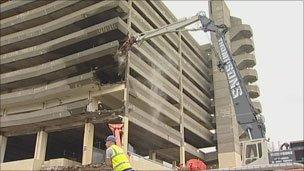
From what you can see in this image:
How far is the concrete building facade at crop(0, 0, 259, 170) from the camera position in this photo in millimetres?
44625

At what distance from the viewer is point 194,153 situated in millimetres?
61625

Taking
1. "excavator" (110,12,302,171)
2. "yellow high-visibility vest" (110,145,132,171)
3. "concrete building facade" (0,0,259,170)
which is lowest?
"yellow high-visibility vest" (110,145,132,171)

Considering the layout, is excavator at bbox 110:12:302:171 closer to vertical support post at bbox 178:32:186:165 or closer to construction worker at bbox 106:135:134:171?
construction worker at bbox 106:135:134:171

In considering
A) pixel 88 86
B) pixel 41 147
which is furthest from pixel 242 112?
pixel 41 147

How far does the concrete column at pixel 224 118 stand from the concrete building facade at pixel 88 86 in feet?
1.07

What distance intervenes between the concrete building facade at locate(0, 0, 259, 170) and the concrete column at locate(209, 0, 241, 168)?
0.33 meters

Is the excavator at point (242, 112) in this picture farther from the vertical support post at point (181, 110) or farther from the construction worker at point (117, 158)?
the vertical support post at point (181, 110)

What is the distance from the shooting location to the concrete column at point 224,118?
205 ft

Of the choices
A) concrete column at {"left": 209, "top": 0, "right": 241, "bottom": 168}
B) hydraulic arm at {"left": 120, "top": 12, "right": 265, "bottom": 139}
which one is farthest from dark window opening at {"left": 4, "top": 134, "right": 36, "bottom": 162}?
hydraulic arm at {"left": 120, "top": 12, "right": 265, "bottom": 139}

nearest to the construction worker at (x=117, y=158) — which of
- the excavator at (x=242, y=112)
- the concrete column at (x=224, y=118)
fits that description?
the excavator at (x=242, y=112)

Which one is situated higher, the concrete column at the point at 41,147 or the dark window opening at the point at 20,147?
the dark window opening at the point at 20,147

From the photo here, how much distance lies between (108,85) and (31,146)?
20148 millimetres

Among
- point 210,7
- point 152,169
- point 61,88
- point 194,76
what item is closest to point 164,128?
point 152,169

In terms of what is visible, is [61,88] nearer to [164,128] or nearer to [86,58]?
[86,58]
